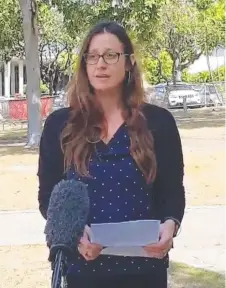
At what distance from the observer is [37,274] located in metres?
5.89

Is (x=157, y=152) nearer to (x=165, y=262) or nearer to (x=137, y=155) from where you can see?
(x=137, y=155)

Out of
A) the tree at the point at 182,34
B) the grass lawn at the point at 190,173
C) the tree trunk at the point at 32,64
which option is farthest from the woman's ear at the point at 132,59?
the tree at the point at 182,34

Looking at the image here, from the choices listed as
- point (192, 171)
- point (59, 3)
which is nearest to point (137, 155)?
point (192, 171)

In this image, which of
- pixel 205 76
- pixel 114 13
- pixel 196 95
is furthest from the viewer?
pixel 205 76

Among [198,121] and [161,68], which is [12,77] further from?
[198,121]

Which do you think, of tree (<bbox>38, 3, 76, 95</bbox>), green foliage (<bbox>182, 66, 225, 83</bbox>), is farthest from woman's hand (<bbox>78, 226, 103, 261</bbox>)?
green foliage (<bbox>182, 66, 225, 83</bbox>)

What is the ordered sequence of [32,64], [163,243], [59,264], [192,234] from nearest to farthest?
[59,264] < [163,243] < [192,234] < [32,64]

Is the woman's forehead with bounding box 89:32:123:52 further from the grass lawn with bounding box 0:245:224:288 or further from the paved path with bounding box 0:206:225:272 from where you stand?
the paved path with bounding box 0:206:225:272

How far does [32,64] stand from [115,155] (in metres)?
14.2

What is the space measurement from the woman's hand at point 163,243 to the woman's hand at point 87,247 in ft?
0.58

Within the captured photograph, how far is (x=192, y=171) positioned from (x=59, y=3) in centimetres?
779

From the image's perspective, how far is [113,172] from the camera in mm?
2561

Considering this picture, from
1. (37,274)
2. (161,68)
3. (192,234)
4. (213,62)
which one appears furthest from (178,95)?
(37,274)

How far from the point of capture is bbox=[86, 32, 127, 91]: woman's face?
2660 mm
